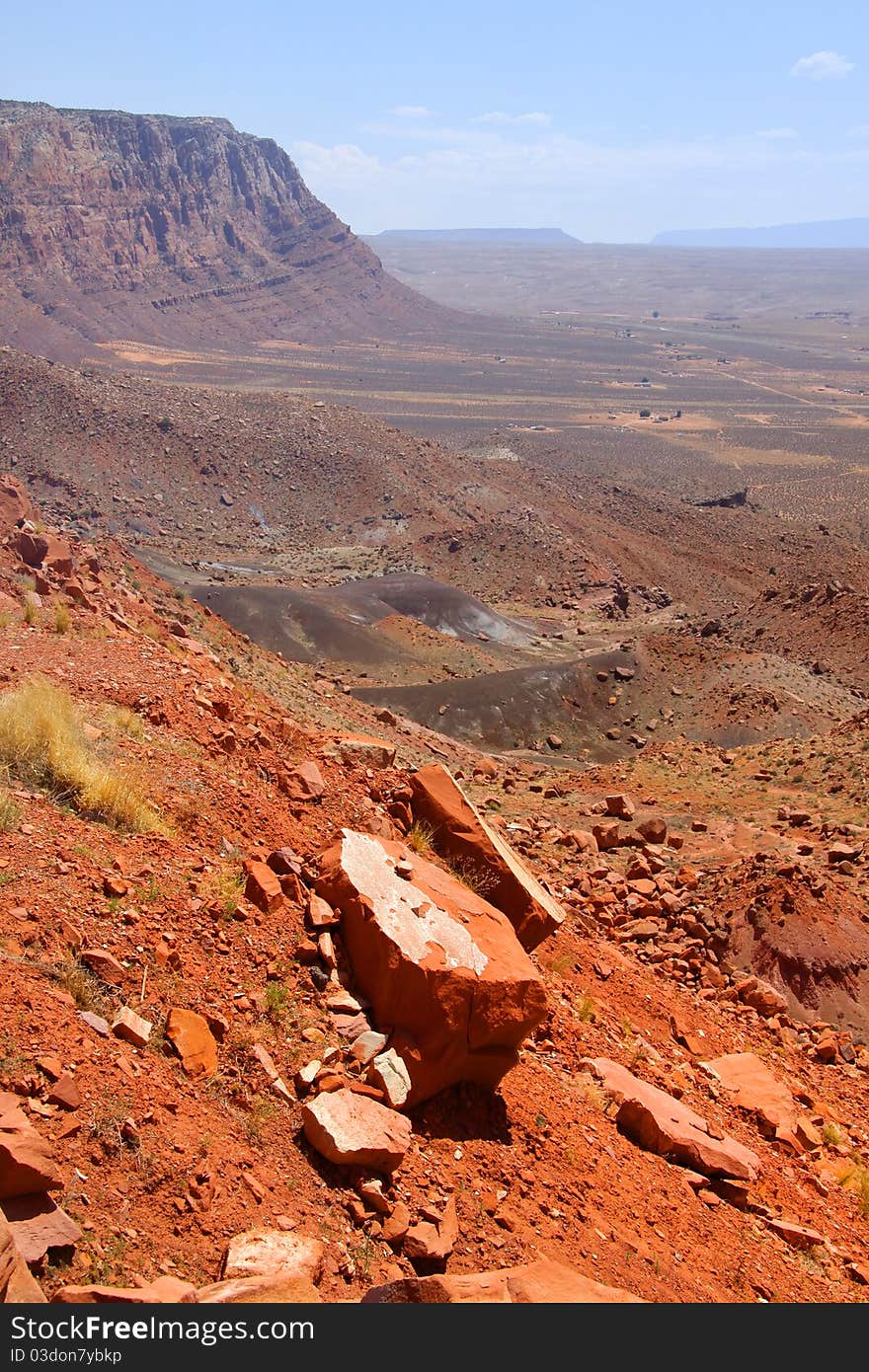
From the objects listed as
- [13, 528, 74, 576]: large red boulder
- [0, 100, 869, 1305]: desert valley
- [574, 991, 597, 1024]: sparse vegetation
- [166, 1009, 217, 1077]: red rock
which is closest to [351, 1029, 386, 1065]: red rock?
[0, 100, 869, 1305]: desert valley

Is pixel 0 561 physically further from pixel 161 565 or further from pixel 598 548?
pixel 598 548

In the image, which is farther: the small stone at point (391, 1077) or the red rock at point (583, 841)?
the red rock at point (583, 841)

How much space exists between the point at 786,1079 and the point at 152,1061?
21.9ft

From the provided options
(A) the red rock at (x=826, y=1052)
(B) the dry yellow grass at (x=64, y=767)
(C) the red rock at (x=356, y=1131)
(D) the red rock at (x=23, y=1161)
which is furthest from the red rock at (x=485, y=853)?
(D) the red rock at (x=23, y=1161)

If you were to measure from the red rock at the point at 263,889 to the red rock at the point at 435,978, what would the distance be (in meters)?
0.33

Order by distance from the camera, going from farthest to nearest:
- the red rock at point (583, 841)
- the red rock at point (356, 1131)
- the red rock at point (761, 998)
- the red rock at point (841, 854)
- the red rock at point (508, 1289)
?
the red rock at point (583, 841) → the red rock at point (841, 854) → the red rock at point (761, 998) → the red rock at point (356, 1131) → the red rock at point (508, 1289)

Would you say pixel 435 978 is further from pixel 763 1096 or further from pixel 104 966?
pixel 763 1096

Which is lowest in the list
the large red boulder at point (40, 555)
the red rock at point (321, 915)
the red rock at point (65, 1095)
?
the red rock at point (321, 915)

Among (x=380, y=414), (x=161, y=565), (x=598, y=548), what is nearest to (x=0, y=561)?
(x=161, y=565)

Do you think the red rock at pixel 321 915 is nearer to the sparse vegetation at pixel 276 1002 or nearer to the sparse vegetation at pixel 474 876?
the sparse vegetation at pixel 276 1002

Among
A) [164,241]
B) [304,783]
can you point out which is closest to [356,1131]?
[304,783]

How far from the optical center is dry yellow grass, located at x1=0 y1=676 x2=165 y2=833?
705 cm

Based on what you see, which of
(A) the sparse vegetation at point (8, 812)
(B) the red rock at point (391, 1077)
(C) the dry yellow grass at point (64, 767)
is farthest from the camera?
(C) the dry yellow grass at point (64, 767)

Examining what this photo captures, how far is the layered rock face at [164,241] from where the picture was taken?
99188 millimetres
